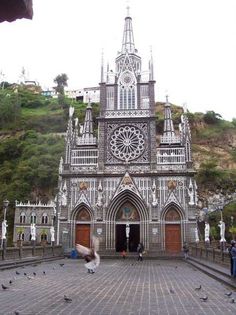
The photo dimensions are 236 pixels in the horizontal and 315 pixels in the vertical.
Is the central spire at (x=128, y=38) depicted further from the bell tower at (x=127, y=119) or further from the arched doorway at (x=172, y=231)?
the arched doorway at (x=172, y=231)

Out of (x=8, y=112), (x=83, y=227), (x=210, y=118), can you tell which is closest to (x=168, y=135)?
(x=83, y=227)

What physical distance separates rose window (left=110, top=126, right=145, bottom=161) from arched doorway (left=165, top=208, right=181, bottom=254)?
6.62 m

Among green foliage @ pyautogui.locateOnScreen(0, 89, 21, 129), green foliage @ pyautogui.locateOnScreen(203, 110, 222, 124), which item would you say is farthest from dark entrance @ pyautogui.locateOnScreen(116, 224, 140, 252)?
green foliage @ pyautogui.locateOnScreen(0, 89, 21, 129)

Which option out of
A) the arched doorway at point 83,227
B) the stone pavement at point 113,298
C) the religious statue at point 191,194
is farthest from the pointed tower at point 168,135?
the stone pavement at point 113,298

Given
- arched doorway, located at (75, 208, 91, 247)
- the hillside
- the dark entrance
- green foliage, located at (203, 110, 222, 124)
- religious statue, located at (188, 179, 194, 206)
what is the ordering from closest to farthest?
religious statue, located at (188, 179, 194, 206), arched doorway, located at (75, 208, 91, 247), the dark entrance, the hillside, green foliage, located at (203, 110, 222, 124)

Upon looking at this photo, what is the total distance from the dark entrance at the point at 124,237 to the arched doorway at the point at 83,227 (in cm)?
299

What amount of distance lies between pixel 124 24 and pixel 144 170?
2063 cm

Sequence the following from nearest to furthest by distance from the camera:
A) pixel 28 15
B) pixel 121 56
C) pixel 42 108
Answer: pixel 28 15 < pixel 121 56 < pixel 42 108

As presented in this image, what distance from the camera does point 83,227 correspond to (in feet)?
121

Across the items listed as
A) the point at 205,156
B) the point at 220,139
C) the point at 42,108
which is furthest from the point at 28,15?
the point at 42,108

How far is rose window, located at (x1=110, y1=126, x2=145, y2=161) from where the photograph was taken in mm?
38000

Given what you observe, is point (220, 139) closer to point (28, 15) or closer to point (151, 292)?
point (151, 292)

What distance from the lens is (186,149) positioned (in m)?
37.3

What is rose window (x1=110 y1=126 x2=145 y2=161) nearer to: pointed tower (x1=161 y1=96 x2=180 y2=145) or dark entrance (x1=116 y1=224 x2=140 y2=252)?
pointed tower (x1=161 y1=96 x2=180 y2=145)
